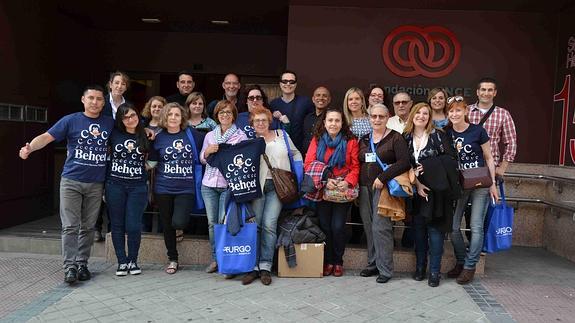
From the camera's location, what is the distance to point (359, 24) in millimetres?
7098

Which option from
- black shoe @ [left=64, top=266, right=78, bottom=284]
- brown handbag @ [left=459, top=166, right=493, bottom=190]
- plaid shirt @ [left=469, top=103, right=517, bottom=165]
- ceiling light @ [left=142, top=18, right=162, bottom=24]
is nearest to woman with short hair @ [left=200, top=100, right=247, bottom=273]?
black shoe @ [left=64, top=266, right=78, bottom=284]

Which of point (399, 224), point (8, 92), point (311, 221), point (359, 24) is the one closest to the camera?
point (311, 221)

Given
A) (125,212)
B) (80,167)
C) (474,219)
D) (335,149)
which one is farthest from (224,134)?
(474,219)

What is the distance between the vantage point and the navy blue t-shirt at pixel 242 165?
4.65 metres

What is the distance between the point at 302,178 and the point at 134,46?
6765mm

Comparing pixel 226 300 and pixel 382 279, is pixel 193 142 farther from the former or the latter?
pixel 382 279

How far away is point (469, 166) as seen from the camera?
15.3ft

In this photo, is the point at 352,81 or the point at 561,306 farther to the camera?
the point at 352,81

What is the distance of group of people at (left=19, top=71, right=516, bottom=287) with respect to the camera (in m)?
4.56

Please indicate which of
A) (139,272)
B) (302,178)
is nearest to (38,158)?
(139,272)

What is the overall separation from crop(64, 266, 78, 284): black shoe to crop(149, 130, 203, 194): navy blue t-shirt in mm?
1037

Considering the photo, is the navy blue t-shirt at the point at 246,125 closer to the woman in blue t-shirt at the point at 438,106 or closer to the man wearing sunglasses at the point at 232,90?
the man wearing sunglasses at the point at 232,90

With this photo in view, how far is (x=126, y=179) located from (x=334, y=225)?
2.07m

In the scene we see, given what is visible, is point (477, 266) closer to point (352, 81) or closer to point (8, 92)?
point (352, 81)
